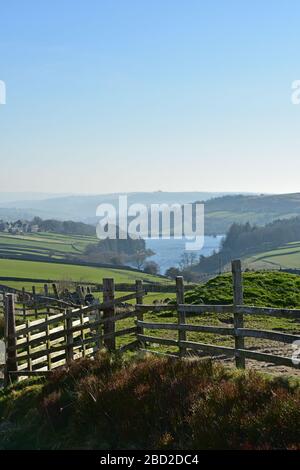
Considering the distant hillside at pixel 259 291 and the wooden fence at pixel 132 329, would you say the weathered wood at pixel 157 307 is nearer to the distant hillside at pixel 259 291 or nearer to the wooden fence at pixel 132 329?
the wooden fence at pixel 132 329

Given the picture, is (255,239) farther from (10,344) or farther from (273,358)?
(273,358)

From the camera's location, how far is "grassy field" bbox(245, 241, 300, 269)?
349 feet

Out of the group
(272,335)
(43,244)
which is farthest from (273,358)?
(43,244)

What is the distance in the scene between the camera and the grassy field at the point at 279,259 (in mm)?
106238

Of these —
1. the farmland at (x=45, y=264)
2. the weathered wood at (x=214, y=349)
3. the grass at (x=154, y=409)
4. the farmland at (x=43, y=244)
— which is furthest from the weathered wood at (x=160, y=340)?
the farmland at (x=43, y=244)

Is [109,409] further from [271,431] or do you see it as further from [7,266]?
[7,266]

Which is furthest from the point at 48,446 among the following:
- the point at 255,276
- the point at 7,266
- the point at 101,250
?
the point at 101,250

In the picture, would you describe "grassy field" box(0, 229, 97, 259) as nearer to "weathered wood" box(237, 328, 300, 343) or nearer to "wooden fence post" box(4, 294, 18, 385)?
"wooden fence post" box(4, 294, 18, 385)

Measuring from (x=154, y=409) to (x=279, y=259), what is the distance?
109 m

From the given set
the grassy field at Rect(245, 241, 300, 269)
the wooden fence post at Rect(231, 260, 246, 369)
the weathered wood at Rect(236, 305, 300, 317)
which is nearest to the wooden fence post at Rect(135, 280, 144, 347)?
the wooden fence post at Rect(231, 260, 246, 369)

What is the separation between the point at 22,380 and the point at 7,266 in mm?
79938

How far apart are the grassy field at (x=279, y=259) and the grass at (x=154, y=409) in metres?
92.5

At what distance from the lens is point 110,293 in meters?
13.7
